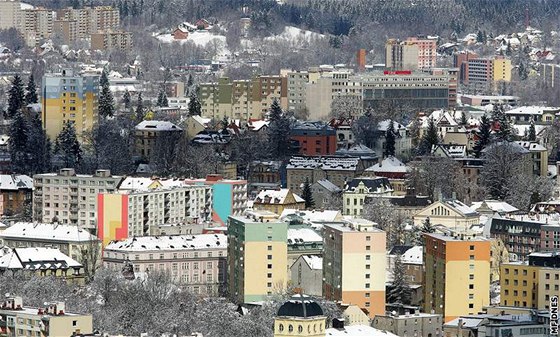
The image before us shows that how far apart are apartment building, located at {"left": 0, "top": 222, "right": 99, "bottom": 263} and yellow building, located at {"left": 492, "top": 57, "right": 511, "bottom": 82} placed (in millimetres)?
49592

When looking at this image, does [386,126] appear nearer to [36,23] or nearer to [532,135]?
[532,135]

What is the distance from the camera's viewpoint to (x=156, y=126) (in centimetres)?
7150

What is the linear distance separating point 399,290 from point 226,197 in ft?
34.7

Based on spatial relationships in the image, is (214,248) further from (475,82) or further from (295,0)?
(295,0)

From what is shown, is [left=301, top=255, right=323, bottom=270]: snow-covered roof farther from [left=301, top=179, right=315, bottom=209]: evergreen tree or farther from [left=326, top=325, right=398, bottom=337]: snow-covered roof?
[left=301, top=179, right=315, bottom=209]: evergreen tree

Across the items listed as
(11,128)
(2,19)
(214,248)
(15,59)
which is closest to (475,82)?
(15,59)

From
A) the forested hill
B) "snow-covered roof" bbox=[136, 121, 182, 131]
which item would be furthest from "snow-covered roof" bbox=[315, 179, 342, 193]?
the forested hill

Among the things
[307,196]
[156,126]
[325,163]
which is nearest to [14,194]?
[307,196]

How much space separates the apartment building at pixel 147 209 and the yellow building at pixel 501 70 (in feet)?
147

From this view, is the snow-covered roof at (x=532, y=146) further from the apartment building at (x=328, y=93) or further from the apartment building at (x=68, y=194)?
the apartment building at (x=68, y=194)

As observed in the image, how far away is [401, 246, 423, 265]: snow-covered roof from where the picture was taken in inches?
1998

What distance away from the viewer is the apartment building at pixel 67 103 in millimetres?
70812

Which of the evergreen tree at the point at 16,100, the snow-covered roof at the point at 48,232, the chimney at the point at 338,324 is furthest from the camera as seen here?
the evergreen tree at the point at 16,100

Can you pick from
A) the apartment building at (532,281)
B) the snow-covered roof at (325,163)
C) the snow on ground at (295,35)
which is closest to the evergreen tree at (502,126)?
the snow-covered roof at (325,163)
